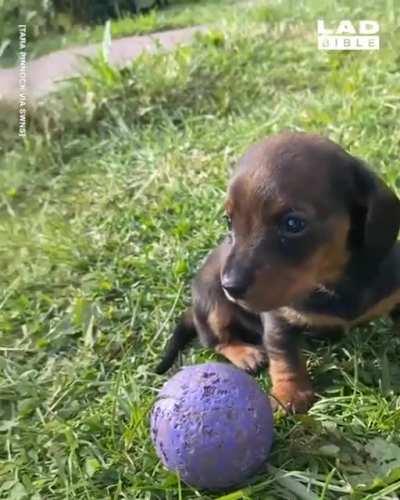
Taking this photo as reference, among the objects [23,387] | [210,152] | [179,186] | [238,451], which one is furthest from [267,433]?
[210,152]

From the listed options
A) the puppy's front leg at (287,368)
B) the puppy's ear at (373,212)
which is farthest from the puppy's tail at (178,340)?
the puppy's ear at (373,212)

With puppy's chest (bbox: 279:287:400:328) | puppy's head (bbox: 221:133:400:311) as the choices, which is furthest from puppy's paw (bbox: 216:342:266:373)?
puppy's head (bbox: 221:133:400:311)

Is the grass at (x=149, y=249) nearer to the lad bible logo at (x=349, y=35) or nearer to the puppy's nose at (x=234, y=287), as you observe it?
the lad bible logo at (x=349, y=35)

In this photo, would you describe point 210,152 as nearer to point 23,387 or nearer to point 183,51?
point 183,51

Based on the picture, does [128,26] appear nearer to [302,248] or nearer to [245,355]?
[245,355]

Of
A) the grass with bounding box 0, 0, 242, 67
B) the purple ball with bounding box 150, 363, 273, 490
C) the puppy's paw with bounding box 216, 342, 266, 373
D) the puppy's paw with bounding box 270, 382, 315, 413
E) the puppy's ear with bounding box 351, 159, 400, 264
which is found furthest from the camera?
the grass with bounding box 0, 0, 242, 67

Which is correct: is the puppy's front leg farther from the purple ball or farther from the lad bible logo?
the lad bible logo

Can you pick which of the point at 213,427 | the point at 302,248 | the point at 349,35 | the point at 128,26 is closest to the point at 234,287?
the point at 302,248
